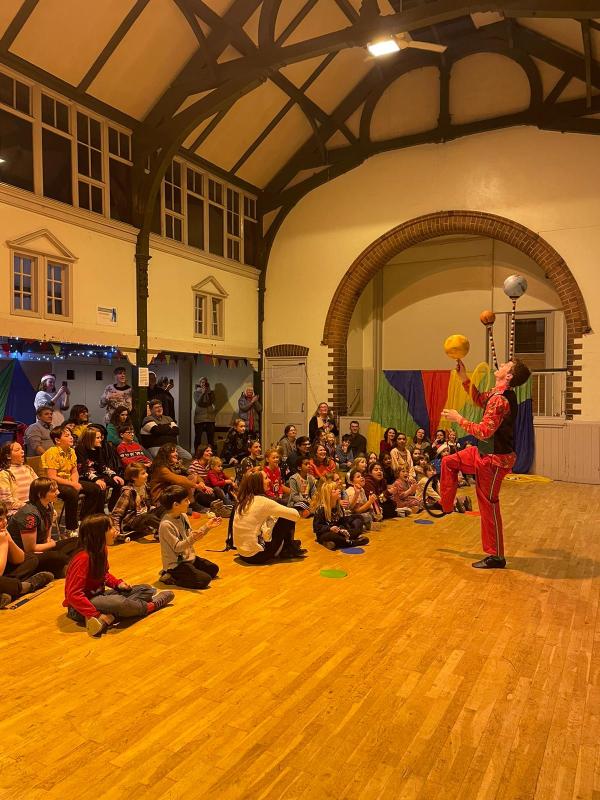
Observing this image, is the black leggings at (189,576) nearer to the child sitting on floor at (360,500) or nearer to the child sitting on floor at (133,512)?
the child sitting on floor at (133,512)

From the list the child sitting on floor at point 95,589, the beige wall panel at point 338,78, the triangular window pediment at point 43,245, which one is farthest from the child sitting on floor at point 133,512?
the beige wall panel at point 338,78

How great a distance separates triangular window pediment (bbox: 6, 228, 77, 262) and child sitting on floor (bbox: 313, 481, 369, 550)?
18.2 ft

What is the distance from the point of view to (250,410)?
1366 cm

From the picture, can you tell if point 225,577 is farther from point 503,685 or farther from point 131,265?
point 131,265

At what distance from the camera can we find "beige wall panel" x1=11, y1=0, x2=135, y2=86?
846 centimetres

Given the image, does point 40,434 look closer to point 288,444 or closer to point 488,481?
point 288,444

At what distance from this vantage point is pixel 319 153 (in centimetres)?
1378

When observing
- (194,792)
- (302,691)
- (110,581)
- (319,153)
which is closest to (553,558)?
(302,691)

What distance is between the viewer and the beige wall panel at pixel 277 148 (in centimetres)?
1312

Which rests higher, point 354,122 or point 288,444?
point 354,122

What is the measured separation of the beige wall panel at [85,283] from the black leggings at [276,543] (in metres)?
5.00

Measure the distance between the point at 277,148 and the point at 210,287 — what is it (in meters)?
3.53

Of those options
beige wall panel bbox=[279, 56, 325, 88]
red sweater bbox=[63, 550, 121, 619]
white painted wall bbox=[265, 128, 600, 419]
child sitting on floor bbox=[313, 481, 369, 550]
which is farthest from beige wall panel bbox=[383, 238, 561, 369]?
red sweater bbox=[63, 550, 121, 619]

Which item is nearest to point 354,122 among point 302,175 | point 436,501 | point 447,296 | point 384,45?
point 302,175
